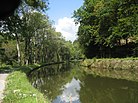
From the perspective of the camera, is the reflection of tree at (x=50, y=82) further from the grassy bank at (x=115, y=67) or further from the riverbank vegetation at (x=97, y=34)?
the grassy bank at (x=115, y=67)

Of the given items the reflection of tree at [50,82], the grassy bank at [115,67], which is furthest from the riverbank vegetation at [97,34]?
the reflection of tree at [50,82]

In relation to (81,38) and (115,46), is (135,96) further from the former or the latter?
(81,38)

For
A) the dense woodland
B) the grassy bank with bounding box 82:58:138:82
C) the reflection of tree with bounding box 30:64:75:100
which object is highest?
the dense woodland

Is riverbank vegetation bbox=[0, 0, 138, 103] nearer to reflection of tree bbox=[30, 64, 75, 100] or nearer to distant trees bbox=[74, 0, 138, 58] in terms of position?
distant trees bbox=[74, 0, 138, 58]

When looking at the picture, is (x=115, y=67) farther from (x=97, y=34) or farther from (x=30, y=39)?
(x=30, y=39)

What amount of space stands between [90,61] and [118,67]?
13.1 m

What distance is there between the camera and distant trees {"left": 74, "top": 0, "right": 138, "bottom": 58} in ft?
165

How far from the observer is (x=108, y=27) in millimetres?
59688

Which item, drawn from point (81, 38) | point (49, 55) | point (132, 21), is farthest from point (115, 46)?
point (49, 55)

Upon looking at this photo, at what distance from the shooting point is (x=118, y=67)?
4816 cm

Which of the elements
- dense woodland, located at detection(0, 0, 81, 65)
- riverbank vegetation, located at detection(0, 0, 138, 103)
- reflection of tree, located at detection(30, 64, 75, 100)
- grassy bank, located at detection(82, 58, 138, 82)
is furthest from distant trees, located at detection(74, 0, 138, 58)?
reflection of tree, located at detection(30, 64, 75, 100)

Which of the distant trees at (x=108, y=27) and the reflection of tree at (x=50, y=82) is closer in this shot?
the reflection of tree at (x=50, y=82)

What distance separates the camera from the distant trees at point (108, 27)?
50.4 metres

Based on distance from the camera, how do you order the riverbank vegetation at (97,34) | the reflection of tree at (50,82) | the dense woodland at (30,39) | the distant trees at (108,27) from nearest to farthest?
the reflection of tree at (50,82)
the dense woodland at (30,39)
the riverbank vegetation at (97,34)
the distant trees at (108,27)
